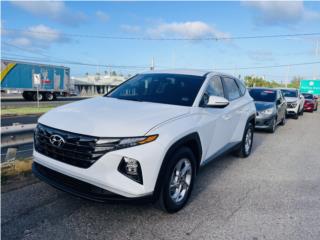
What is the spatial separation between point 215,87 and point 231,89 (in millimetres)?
947

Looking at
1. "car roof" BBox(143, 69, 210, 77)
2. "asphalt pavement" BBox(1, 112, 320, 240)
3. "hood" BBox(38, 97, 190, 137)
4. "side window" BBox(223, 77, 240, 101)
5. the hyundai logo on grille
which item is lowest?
"asphalt pavement" BBox(1, 112, 320, 240)

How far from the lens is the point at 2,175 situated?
429 cm

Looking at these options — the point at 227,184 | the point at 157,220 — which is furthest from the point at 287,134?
the point at 157,220

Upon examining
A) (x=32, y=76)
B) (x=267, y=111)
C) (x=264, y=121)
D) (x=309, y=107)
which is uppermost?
(x=32, y=76)

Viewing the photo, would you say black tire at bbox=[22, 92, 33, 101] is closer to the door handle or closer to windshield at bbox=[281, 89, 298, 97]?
windshield at bbox=[281, 89, 298, 97]

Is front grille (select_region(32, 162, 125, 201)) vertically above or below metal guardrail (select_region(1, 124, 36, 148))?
below

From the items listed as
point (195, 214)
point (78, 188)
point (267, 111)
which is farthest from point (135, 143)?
point (267, 111)

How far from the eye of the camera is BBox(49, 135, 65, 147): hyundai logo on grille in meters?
3.00

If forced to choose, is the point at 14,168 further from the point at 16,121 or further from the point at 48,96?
the point at 48,96

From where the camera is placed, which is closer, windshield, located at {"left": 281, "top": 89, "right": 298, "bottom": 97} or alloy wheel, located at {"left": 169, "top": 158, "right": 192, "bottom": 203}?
alloy wheel, located at {"left": 169, "top": 158, "right": 192, "bottom": 203}

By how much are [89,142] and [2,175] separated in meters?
2.32

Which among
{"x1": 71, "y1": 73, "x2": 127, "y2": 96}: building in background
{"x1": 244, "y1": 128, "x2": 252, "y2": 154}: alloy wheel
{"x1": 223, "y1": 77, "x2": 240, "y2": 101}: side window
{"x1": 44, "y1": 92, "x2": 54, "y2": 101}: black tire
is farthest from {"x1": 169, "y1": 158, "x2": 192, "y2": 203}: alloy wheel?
{"x1": 71, "y1": 73, "x2": 127, "y2": 96}: building in background

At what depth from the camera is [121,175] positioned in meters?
2.81

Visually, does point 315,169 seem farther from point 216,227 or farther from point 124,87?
point 124,87
